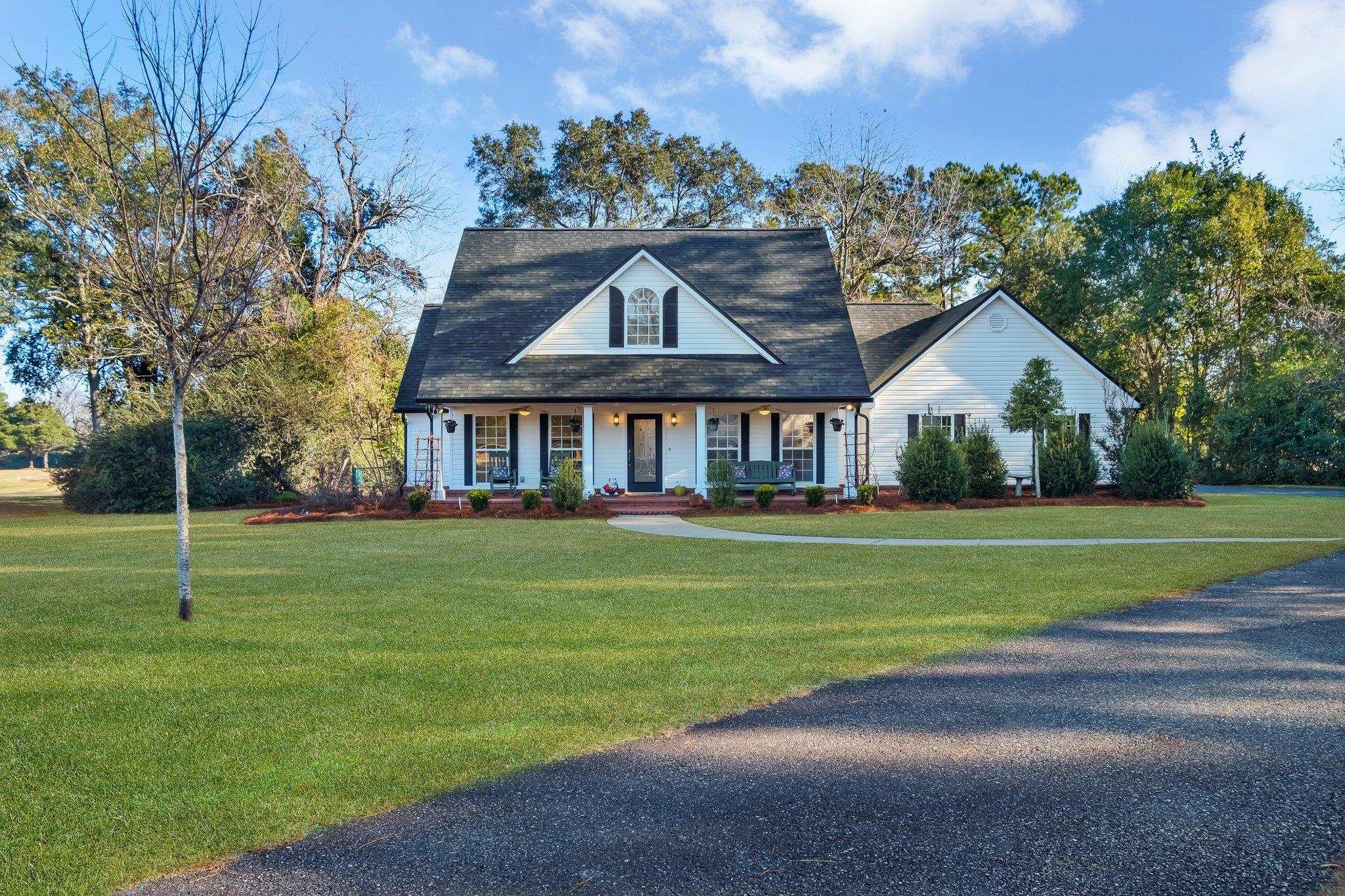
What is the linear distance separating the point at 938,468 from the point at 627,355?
8504 millimetres

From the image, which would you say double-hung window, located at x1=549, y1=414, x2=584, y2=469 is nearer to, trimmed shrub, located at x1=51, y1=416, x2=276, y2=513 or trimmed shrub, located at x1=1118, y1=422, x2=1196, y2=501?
trimmed shrub, located at x1=51, y1=416, x2=276, y2=513

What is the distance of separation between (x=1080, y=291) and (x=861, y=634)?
3469cm

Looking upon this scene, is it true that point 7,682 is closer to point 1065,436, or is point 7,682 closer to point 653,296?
point 653,296

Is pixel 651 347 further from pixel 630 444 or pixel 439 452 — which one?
pixel 439 452

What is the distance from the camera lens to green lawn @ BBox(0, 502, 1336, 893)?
138 inches

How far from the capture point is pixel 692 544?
41.3ft

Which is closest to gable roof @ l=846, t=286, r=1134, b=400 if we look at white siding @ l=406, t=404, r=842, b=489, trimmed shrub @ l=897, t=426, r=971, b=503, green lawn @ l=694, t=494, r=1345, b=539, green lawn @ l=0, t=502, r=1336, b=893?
white siding @ l=406, t=404, r=842, b=489

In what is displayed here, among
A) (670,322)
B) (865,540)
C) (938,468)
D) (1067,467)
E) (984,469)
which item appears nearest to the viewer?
(865,540)

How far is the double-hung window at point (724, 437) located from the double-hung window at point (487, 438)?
5477 mm

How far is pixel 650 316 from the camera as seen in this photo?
2194 cm

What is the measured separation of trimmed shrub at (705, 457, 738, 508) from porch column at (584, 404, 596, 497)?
9.85ft

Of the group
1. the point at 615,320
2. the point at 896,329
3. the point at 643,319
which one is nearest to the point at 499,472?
the point at 615,320

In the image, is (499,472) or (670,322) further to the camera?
(670,322)

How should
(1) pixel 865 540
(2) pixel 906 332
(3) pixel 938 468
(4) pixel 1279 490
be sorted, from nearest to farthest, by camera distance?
(1) pixel 865 540 < (3) pixel 938 468 < (4) pixel 1279 490 < (2) pixel 906 332
